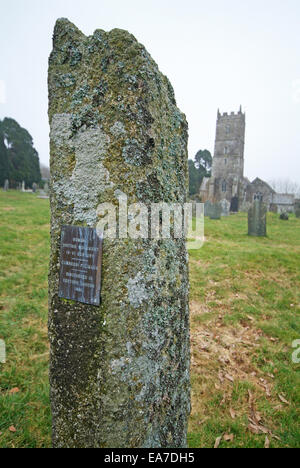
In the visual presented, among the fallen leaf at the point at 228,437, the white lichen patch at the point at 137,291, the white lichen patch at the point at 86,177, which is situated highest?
the white lichen patch at the point at 86,177

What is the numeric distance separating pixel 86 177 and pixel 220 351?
134 inches

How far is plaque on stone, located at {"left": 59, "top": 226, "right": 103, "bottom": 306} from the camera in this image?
173cm

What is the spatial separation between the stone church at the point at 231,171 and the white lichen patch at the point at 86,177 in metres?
40.3

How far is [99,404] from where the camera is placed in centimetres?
168

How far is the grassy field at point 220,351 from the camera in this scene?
266 cm

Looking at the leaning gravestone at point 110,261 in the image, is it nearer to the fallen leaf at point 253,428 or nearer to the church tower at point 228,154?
the fallen leaf at point 253,428

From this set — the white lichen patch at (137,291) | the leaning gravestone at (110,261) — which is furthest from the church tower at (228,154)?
the white lichen patch at (137,291)

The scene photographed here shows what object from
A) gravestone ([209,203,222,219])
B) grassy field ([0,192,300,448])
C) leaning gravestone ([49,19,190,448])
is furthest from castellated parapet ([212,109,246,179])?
leaning gravestone ([49,19,190,448])

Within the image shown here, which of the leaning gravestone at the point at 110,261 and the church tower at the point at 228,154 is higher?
the church tower at the point at 228,154

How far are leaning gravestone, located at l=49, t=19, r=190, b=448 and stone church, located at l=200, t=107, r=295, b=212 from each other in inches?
1581

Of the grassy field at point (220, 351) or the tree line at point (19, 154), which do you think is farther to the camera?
the tree line at point (19, 154)

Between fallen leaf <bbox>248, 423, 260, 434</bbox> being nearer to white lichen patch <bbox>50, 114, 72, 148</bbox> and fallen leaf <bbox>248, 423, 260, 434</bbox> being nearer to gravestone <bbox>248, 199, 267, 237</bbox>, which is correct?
white lichen patch <bbox>50, 114, 72, 148</bbox>

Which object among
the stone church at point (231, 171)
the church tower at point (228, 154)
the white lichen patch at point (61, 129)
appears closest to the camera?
the white lichen patch at point (61, 129)
